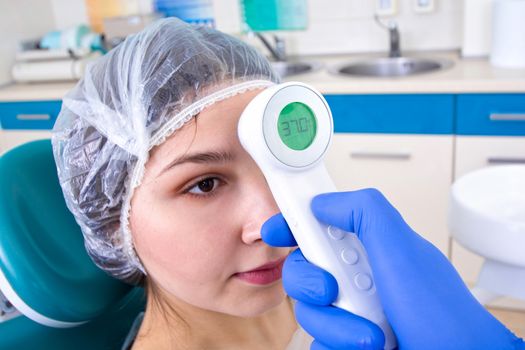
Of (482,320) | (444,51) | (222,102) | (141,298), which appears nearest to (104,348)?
(141,298)

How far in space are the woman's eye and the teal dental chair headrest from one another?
27 cm

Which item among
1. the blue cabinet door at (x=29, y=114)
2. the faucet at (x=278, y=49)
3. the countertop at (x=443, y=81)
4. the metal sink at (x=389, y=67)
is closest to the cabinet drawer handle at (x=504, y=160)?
the countertop at (x=443, y=81)

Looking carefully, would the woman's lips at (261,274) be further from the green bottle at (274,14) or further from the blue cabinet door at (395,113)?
the green bottle at (274,14)

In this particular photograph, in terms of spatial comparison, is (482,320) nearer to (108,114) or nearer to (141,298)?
(108,114)

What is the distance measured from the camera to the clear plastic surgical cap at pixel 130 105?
72cm

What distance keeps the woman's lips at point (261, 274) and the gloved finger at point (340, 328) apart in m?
0.18

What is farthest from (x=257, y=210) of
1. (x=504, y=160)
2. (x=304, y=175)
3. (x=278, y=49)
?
(x=278, y=49)

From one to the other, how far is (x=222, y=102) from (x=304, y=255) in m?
0.26

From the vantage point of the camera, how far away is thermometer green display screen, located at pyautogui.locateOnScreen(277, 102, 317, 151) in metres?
0.56

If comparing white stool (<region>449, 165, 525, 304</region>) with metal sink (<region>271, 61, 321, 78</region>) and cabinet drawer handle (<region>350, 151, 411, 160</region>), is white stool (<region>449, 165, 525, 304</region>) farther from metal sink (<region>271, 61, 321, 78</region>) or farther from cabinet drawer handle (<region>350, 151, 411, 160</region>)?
metal sink (<region>271, 61, 321, 78</region>)

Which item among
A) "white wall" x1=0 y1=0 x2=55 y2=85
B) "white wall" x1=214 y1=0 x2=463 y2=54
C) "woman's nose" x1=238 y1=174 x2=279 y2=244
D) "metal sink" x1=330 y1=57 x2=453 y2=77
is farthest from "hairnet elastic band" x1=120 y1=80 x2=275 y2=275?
"white wall" x1=0 y1=0 x2=55 y2=85

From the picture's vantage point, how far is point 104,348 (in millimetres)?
963

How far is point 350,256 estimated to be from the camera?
1.87ft

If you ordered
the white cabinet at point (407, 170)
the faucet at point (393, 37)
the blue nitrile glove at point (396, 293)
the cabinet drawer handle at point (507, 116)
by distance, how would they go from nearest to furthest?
the blue nitrile glove at point (396, 293), the cabinet drawer handle at point (507, 116), the white cabinet at point (407, 170), the faucet at point (393, 37)
